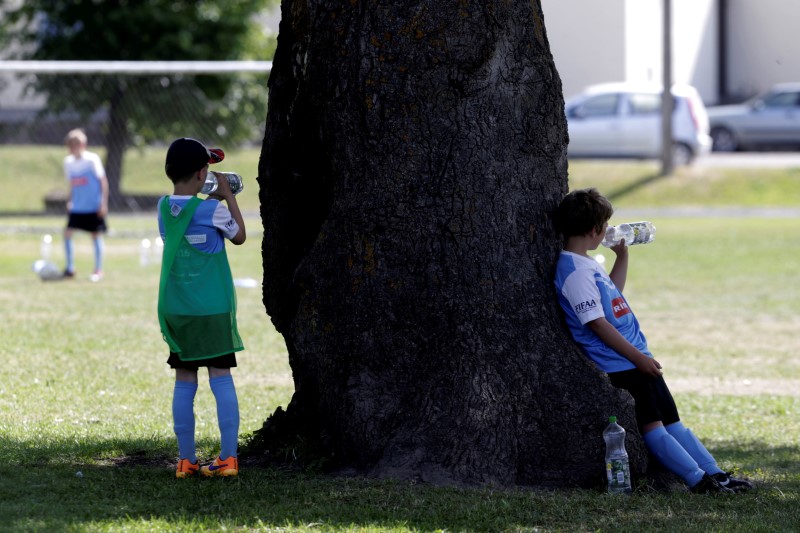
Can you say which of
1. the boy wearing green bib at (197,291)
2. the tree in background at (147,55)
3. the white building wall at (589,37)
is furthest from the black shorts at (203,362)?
the white building wall at (589,37)

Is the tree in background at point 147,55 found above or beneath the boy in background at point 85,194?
above

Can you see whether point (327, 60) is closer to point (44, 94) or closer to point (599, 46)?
point (44, 94)

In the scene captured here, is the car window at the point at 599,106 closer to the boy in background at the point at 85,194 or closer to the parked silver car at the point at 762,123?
the parked silver car at the point at 762,123

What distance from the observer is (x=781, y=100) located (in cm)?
3384

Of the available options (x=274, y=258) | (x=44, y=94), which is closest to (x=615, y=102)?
(x=44, y=94)

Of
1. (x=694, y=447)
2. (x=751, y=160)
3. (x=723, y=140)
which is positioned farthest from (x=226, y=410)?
(x=723, y=140)

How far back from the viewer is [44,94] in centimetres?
2411

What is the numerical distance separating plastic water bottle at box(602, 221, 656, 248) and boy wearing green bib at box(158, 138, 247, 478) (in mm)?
1709

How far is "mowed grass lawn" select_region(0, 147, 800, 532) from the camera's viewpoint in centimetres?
511

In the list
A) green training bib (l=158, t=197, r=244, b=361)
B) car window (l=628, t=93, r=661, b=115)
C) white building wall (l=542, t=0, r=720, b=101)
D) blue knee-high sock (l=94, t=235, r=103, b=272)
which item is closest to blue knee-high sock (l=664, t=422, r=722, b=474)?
green training bib (l=158, t=197, r=244, b=361)

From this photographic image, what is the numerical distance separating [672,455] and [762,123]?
30024 mm

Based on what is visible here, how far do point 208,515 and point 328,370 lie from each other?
3.37ft

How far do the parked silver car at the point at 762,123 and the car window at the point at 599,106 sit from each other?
5612 mm

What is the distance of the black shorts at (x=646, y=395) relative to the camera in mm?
5840
